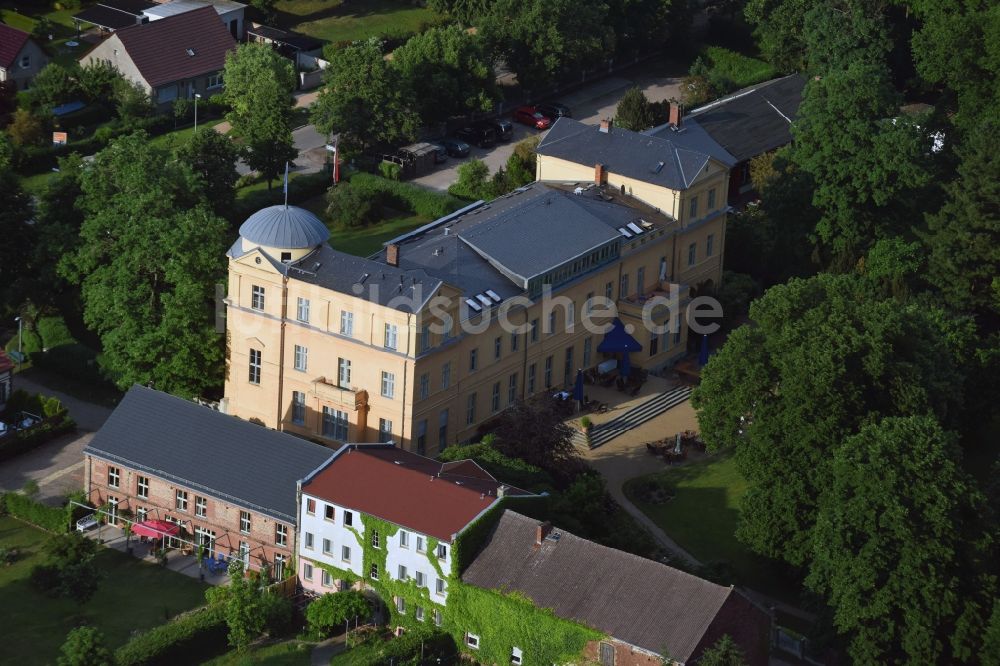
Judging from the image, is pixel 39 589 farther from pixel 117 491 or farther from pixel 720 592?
pixel 720 592

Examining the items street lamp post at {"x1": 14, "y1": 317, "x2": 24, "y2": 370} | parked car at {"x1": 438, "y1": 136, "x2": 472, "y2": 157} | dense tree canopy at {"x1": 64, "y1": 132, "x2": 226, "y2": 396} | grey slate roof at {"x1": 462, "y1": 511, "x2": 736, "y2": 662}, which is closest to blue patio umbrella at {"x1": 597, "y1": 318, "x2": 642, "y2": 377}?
dense tree canopy at {"x1": 64, "y1": 132, "x2": 226, "y2": 396}

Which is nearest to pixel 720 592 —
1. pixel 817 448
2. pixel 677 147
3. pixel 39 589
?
pixel 817 448

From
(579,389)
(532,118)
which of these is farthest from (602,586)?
(532,118)

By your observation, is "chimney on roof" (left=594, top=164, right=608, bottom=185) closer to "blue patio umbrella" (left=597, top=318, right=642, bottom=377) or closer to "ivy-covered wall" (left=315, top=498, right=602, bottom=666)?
"blue patio umbrella" (left=597, top=318, right=642, bottom=377)

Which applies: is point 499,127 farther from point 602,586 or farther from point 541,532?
point 602,586

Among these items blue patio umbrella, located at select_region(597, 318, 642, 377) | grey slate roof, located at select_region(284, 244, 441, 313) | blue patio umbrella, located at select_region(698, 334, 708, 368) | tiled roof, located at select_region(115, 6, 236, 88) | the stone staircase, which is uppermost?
grey slate roof, located at select_region(284, 244, 441, 313)

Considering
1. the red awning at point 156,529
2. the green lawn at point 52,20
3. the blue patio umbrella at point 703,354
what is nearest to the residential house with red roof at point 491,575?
the red awning at point 156,529

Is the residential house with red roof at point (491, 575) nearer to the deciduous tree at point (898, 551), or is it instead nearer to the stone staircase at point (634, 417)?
the deciduous tree at point (898, 551)
